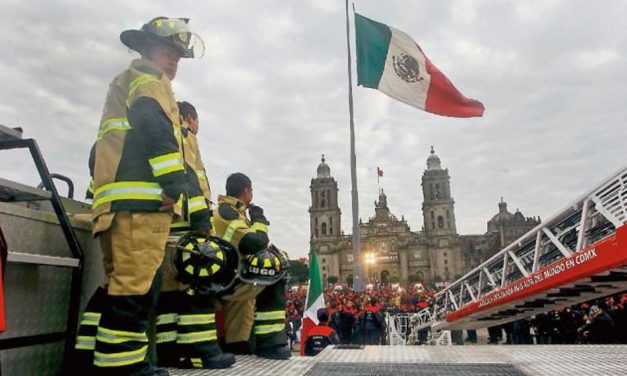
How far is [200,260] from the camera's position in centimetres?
291

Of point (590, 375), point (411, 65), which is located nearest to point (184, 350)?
point (590, 375)

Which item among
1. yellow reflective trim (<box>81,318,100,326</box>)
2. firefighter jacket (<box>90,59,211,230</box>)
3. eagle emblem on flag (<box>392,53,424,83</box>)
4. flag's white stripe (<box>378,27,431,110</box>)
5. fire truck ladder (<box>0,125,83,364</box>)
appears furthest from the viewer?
eagle emblem on flag (<box>392,53,424,83</box>)

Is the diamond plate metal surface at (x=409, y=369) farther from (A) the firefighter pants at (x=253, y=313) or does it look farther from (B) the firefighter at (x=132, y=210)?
(B) the firefighter at (x=132, y=210)

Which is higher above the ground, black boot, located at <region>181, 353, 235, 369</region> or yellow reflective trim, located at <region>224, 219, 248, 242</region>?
yellow reflective trim, located at <region>224, 219, 248, 242</region>

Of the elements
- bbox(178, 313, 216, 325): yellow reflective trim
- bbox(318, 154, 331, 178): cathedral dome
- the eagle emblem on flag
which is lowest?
bbox(178, 313, 216, 325): yellow reflective trim

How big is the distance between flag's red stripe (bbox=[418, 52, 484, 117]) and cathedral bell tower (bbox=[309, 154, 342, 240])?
9635 cm

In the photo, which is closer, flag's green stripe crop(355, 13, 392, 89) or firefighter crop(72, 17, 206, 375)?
firefighter crop(72, 17, 206, 375)

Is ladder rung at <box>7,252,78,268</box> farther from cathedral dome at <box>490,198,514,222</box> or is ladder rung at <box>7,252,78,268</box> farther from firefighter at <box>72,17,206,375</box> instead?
cathedral dome at <box>490,198,514,222</box>

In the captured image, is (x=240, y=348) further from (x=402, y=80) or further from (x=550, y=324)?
(x=550, y=324)

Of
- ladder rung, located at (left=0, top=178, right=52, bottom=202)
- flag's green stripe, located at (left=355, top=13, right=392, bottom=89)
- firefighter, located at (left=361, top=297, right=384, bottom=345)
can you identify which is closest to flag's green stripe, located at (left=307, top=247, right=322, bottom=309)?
firefighter, located at (left=361, top=297, right=384, bottom=345)

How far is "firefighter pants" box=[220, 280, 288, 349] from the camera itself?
3.95 meters

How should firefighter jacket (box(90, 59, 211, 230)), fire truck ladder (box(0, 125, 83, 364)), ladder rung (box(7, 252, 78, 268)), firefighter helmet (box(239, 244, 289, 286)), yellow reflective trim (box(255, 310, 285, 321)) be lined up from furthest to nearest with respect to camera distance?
yellow reflective trim (box(255, 310, 285, 321)) < firefighter helmet (box(239, 244, 289, 286)) < firefighter jacket (box(90, 59, 211, 230)) < fire truck ladder (box(0, 125, 83, 364)) < ladder rung (box(7, 252, 78, 268))

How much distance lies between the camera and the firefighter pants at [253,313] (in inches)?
155

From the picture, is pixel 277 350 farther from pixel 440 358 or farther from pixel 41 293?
pixel 41 293
